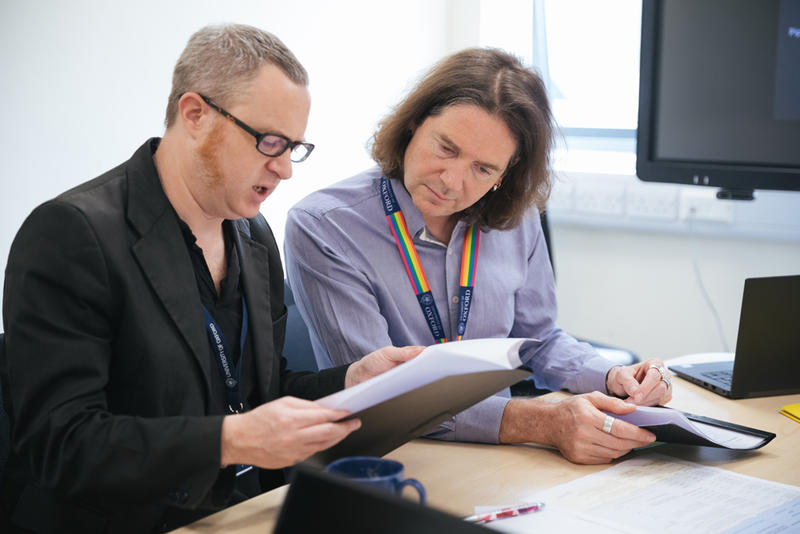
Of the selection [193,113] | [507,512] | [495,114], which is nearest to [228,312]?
[193,113]

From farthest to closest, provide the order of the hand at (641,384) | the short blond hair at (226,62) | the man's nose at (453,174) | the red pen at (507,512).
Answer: the man's nose at (453,174), the hand at (641,384), the short blond hair at (226,62), the red pen at (507,512)

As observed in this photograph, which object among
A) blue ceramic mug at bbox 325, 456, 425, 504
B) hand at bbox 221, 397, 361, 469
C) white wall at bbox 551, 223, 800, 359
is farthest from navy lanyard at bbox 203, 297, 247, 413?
white wall at bbox 551, 223, 800, 359

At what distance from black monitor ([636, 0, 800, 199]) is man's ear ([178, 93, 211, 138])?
1490 mm

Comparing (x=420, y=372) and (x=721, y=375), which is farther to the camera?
(x=721, y=375)

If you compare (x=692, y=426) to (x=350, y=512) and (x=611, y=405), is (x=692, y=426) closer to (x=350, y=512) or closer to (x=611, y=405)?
(x=611, y=405)

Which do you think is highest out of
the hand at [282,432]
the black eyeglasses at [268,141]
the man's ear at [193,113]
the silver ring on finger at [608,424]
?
the man's ear at [193,113]

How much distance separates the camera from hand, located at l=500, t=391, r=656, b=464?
1346 mm

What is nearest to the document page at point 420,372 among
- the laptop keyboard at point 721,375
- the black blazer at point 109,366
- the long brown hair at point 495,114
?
the black blazer at point 109,366

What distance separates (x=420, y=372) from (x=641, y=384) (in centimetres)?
80

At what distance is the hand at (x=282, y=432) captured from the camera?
1.03 m

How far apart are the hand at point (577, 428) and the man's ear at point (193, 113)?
2.47 ft

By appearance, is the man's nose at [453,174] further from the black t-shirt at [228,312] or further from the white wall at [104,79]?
the black t-shirt at [228,312]

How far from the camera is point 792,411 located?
5.41ft

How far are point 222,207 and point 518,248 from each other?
923 millimetres
